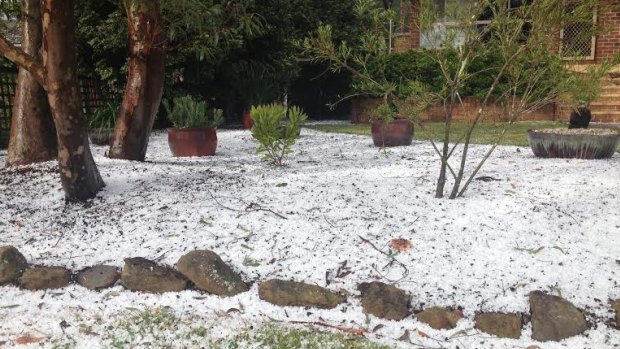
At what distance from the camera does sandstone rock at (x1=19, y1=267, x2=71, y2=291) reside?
10.3 ft

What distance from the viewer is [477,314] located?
9.23ft

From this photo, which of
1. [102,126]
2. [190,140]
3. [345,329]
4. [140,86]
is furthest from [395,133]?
[345,329]

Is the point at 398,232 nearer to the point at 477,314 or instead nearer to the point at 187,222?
the point at 477,314

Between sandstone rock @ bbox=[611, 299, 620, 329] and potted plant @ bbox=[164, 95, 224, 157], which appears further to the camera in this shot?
potted plant @ bbox=[164, 95, 224, 157]

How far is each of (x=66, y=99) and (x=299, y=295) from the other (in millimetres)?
2389

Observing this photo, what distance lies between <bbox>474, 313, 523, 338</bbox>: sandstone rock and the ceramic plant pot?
346 cm

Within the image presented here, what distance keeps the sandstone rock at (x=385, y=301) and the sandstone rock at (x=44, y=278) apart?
174 cm

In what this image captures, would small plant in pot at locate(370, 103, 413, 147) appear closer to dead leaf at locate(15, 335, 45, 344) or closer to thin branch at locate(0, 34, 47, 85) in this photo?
thin branch at locate(0, 34, 47, 85)

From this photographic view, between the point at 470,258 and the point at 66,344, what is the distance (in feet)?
7.33

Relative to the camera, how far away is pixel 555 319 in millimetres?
2707

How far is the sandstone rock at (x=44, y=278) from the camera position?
10.3 feet

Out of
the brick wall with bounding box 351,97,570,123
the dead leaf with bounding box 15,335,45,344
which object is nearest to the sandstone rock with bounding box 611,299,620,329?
the dead leaf with bounding box 15,335,45,344

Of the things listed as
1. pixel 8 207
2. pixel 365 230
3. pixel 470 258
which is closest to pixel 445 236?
pixel 470 258

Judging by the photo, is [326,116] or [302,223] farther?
[326,116]
